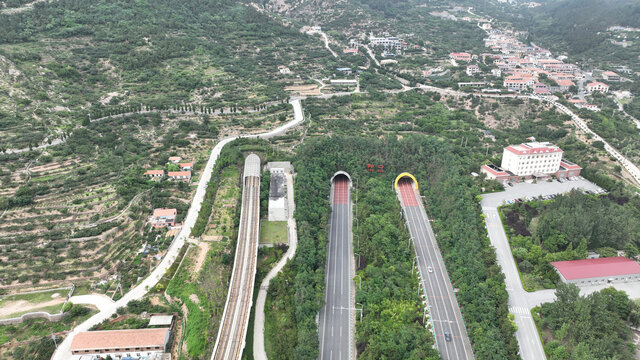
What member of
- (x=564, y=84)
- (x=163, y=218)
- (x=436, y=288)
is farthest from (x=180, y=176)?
(x=564, y=84)

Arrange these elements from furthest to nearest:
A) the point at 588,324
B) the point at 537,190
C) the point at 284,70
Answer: the point at 284,70 < the point at 537,190 < the point at 588,324

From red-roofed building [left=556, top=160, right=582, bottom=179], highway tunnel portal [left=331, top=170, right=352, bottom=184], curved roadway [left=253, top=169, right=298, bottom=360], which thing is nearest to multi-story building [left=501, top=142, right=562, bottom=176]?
red-roofed building [left=556, top=160, right=582, bottom=179]

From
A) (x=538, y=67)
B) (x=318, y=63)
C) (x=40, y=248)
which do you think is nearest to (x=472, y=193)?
(x=40, y=248)

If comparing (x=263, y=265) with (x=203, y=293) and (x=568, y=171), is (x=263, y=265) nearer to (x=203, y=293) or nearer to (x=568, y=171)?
(x=203, y=293)

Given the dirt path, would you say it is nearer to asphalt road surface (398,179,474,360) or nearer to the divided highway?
the divided highway

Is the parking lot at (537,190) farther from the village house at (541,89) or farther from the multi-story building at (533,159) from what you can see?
the village house at (541,89)
